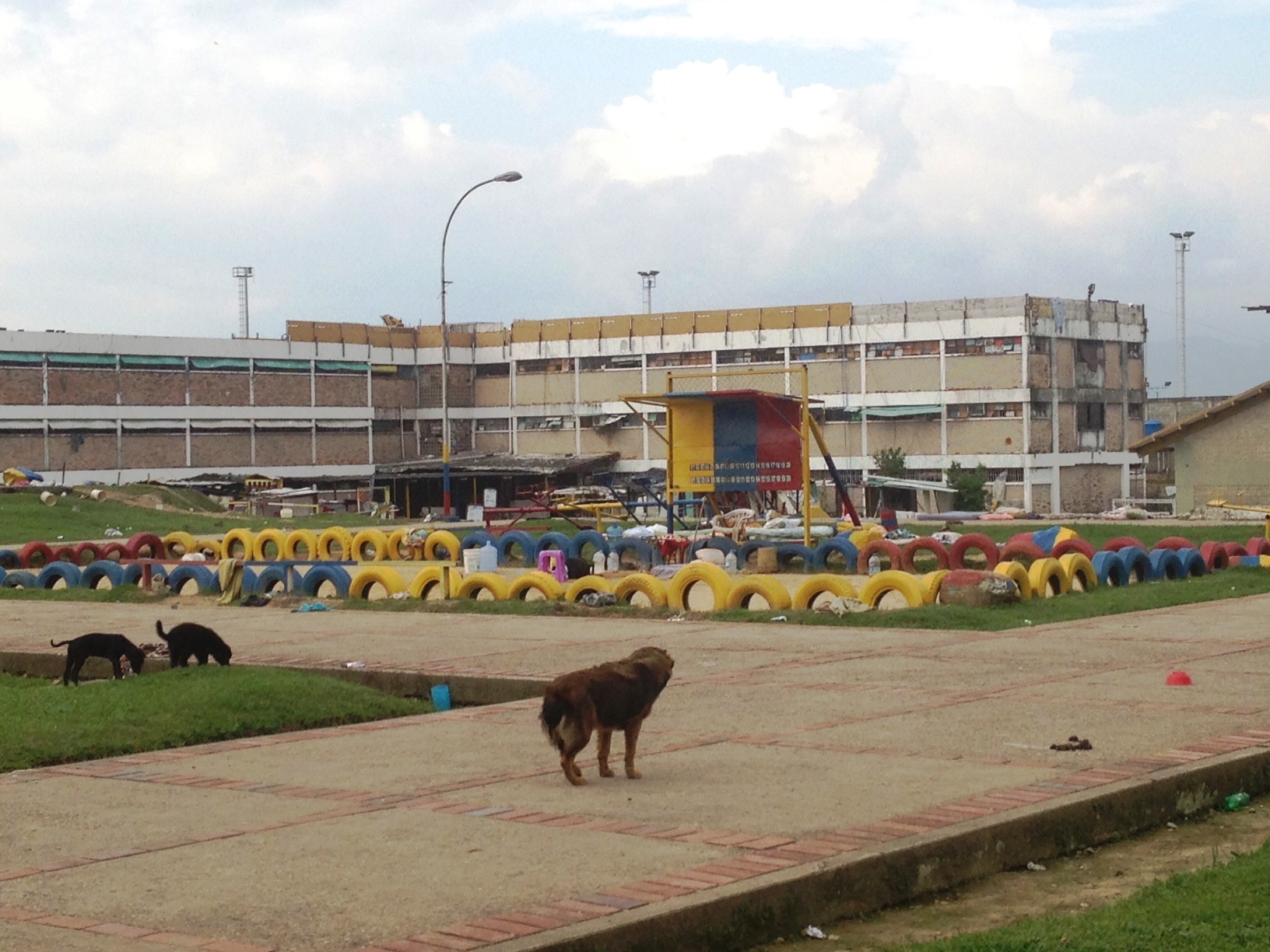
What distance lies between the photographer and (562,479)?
3447 inches

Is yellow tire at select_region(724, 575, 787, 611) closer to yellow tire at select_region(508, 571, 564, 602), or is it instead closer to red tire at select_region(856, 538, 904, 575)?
yellow tire at select_region(508, 571, 564, 602)

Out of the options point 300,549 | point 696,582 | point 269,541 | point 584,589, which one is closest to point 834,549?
point 696,582

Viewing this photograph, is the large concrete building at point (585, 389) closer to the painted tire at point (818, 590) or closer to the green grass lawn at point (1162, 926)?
the painted tire at point (818, 590)

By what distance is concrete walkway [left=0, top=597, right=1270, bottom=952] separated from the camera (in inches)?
260

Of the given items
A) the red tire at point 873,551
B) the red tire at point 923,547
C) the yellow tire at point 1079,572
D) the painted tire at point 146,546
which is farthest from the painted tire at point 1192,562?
the painted tire at point 146,546

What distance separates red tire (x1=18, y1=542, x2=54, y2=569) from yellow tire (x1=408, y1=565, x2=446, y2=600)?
43.4 ft

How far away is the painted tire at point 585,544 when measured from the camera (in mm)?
32656

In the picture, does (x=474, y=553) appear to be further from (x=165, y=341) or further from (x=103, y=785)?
(x=165, y=341)

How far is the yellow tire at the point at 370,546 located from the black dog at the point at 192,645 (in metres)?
20.3

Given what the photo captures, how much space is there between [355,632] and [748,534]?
62.3 ft

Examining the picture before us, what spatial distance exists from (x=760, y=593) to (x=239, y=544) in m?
18.2

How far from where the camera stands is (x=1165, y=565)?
82.9 feet

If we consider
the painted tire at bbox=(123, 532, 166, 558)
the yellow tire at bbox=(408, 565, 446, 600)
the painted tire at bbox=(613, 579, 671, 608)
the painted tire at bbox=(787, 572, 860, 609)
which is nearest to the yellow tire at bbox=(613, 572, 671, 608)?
the painted tire at bbox=(613, 579, 671, 608)

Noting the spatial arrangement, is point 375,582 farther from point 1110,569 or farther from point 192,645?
point 1110,569
